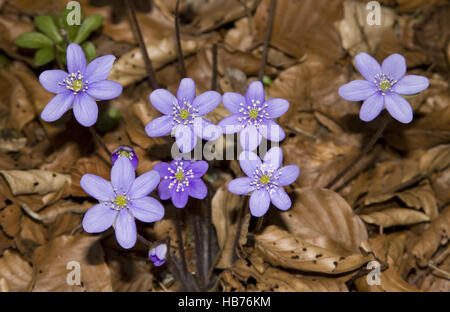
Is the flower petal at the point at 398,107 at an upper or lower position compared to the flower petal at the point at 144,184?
upper

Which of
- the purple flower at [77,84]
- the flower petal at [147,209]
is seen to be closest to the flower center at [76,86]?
the purple flower at [77,84]

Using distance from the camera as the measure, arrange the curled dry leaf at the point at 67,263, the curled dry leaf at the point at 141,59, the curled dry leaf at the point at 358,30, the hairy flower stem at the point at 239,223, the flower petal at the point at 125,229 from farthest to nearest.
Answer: the curled dry leaf at the point at 358,30
the curled dry leaf at the point at 141,59
the curled dry leaf at the point at 67,263
the hairy flower stem at the point at 239,223
the flower petal at the point at 125,229

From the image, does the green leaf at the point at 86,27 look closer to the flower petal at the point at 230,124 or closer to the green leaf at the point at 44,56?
the green leaf at the point at 44,56

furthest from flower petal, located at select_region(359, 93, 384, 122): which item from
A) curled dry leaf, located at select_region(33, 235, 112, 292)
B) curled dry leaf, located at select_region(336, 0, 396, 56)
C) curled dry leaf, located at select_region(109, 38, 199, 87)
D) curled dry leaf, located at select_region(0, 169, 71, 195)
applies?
curled dry leaf, located at select_region(0, 169, 71, 195)

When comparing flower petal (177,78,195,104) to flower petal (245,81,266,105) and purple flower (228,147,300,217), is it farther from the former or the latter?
purple flower (228,147,300,217)

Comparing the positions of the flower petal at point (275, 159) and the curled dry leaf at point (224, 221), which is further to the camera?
the curled dry leaf at point (224, 221)

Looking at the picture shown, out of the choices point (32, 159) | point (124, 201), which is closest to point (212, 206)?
point (124, 201)
